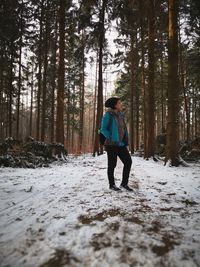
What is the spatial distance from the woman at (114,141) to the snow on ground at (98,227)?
380 mm

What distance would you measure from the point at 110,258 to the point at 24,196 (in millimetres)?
2702

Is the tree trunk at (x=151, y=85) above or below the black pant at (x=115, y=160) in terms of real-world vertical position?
above

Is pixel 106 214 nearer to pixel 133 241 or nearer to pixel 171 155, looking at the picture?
pixel 133 241

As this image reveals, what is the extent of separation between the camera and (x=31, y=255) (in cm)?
218

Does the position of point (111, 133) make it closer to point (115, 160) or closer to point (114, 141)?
point (114, 141)

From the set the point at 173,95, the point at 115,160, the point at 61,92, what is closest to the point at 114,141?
the point at 115,160

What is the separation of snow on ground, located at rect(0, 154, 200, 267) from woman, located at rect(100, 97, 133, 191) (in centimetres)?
38

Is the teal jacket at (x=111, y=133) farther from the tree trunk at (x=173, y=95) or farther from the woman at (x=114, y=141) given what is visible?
the tree trunk at (x=173, y=95)

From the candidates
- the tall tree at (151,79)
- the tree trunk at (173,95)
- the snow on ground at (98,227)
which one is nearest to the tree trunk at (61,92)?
the tall tree at (151,79)

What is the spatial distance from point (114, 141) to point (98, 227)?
7.52 feet

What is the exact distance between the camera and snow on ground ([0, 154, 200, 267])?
84.9 inches

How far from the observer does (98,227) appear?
9.44 feet

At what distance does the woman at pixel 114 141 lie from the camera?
494 cm

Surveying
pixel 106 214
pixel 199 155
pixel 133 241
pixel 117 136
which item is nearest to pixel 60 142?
pixel 199 155
